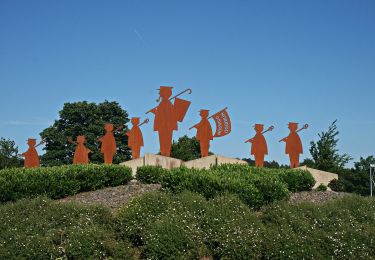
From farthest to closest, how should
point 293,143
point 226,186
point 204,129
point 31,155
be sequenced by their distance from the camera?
point 31,155
point 293,143
point 204,129
point 226,186

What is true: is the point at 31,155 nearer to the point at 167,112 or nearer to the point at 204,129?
the point at 167,112

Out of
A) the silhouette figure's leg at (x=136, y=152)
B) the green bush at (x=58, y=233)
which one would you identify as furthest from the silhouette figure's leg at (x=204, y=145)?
the green bush at (x=58, y=233)

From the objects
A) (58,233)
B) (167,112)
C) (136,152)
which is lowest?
(58,233)

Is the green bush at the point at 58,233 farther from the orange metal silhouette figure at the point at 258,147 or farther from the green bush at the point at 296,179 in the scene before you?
the orange metal silhouette figure at the point at 258,147

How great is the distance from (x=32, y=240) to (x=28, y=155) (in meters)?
13.2

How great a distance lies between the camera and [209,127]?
20.5m

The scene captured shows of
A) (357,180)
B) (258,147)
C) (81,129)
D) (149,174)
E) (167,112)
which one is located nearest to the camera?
(149,174)

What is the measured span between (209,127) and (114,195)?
652 cm

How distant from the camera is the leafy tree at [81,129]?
35.9m

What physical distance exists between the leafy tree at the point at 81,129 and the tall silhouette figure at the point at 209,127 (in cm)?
1550

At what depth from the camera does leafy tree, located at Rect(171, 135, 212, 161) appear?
Answer: 33047 mm

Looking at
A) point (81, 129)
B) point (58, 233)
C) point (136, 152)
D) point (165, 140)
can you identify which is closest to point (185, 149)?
point (81, 129)

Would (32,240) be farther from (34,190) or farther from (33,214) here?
(34,190)

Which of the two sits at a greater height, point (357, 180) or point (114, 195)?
point (357, 180)
